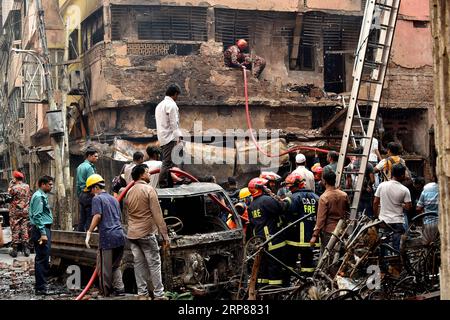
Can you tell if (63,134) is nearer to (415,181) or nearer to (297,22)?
(297,22)

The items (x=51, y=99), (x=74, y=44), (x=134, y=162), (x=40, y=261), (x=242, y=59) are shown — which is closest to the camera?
(x=40, y=261)

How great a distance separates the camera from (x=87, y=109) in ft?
81.4

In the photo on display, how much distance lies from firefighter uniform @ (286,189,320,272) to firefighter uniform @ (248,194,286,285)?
162 millimetres

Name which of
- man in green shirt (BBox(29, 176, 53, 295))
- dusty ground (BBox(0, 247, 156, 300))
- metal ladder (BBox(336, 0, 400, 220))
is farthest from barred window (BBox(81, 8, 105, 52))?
metal ladder (BBox(336, 0, 400, 220))

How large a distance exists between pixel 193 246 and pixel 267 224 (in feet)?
3.84

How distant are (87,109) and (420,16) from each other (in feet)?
35.6

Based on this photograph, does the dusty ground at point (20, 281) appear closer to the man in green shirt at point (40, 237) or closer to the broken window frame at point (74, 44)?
the man in green shirt at point (40, 237)

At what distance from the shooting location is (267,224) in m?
11.4

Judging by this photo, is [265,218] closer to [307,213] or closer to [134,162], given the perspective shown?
[307,213]

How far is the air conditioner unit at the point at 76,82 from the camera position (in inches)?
973

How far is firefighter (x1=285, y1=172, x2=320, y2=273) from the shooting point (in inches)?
441

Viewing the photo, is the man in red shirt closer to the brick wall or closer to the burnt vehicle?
the burnt vehicle

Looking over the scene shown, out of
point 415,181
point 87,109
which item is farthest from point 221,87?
point 415,181

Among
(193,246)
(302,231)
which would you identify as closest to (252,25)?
(302,231)
